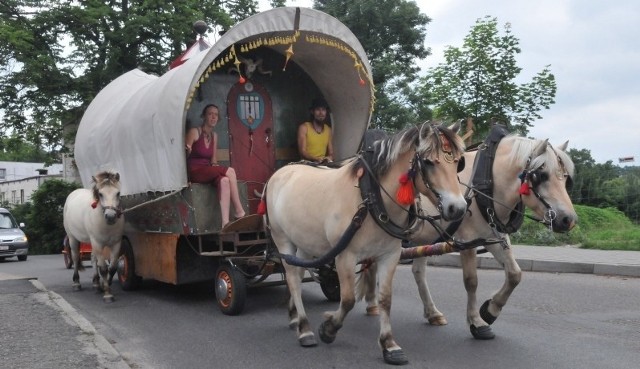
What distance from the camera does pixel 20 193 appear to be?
43406mm

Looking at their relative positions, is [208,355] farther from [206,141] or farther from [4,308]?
[4,308]

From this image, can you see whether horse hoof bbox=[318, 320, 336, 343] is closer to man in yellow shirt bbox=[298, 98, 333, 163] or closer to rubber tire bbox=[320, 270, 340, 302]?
rubber tire bbox=[320, 270, 340, 302]

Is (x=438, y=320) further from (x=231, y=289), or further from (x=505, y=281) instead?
(x=231, y=289)

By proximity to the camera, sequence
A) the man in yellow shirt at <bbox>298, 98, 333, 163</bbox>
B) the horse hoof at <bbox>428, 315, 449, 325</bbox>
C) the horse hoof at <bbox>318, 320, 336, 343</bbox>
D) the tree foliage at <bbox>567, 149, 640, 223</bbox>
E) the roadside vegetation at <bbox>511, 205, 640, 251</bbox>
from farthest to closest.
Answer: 1. the tree foliage at <bbox>567, 149, 640, 223</bbox>
2. the roadside vegetation at <bbox>511, 205, 640, 251</bbox>
3. the man in yellow shirt at <bbox>298, 98, 333, 163</bbox>
4. the horse hoof at <bbox>428, 315, 449, 325</bbox>
5. the horse hoof at <bbox>318, 320, 336, 343</bbox>

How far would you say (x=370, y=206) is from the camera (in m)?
4.68

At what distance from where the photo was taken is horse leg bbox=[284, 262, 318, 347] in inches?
213

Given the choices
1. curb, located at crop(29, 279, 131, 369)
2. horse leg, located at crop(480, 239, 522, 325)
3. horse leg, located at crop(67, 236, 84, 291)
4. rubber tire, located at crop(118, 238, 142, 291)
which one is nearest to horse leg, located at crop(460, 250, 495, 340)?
horse leg, located at crop(480, 239, 522, 325)

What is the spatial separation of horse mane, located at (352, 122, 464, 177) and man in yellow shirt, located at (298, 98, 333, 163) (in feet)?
8.85

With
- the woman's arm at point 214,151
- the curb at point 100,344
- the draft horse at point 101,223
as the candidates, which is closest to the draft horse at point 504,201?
the curb at point 100,344

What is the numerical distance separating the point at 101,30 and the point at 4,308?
16130mm

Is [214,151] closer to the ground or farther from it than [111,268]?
farther from it

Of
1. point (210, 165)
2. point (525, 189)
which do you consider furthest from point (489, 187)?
point (210, 165)

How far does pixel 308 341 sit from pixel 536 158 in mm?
2546

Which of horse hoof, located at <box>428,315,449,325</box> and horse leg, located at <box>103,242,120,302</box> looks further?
horse leg, located at <box>103,242,120,302</box>
